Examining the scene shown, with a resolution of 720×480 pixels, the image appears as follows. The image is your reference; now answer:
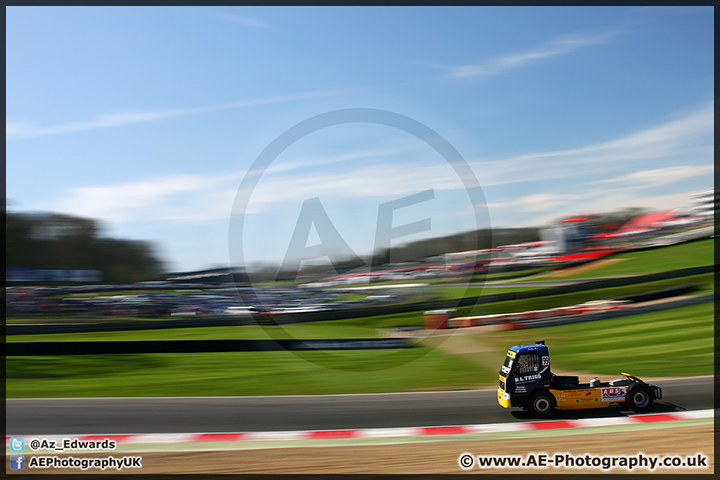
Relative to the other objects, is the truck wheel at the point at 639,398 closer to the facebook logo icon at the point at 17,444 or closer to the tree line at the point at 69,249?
the facebook logo icon at the point at 17,444

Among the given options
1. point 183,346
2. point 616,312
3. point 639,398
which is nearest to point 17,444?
point 183,346

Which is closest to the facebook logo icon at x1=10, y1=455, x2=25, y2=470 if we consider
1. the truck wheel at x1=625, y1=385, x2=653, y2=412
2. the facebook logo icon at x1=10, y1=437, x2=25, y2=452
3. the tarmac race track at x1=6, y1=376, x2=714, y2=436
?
the facebook logo icon at x1=10, y1=437, x2=25, y2=452

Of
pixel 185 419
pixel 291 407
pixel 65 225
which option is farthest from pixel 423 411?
pixel 65 225

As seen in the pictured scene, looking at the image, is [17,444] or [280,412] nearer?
[17,444]

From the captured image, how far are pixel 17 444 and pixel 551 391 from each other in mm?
8577

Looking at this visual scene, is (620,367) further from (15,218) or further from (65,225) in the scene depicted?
(15,218)

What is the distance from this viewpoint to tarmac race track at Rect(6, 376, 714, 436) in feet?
27.1

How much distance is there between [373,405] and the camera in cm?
929

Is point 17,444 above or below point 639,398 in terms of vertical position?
below

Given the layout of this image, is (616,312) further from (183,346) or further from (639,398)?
(183,346)

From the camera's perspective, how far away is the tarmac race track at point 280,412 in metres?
8.25

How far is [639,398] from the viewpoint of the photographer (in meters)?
7.96

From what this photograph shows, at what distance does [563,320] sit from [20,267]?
26480mm

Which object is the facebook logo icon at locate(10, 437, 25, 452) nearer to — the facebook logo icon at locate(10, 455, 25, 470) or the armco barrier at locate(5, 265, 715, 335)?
the facebook logo icon at locate(10, 455, 25, 470)
